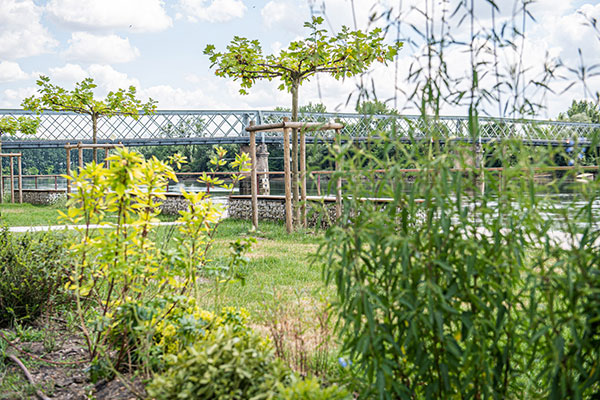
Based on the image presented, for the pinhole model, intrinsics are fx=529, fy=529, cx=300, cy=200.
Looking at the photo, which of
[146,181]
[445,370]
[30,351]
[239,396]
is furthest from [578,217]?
[30,351]

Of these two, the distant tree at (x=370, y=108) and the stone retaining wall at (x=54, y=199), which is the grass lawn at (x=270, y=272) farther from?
the stone retaining wall at (x=54, y=199)

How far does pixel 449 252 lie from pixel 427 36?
3.00 feet

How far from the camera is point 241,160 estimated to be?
3.65m

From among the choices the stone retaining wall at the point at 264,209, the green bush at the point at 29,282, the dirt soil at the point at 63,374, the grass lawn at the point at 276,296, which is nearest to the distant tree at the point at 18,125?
the stone retaining wall at the point at 264,209

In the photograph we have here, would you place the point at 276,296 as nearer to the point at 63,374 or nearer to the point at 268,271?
the point at 63,374

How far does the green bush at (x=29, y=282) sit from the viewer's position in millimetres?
4121

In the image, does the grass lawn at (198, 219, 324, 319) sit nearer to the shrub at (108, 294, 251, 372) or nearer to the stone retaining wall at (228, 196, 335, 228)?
the shrub at (108, 294, 251, 372)

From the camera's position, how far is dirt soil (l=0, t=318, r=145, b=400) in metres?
2.86

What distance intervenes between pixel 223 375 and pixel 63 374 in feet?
5.19

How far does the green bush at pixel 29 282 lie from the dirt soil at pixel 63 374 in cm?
41

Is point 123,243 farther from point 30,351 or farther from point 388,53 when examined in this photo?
point 388,53

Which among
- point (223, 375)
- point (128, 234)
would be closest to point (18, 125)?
point (128, 234)

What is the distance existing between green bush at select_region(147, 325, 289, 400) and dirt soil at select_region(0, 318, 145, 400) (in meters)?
0.52

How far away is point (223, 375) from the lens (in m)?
2.09
